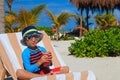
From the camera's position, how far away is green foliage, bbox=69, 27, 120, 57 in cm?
1078

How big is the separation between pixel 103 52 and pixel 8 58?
18.2 feet

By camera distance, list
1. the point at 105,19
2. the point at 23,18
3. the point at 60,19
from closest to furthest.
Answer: the point at 23,18 → the point at 60,19 → the point at 105,19

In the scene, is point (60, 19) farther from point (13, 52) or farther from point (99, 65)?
point (13, 52)

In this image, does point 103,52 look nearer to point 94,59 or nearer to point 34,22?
point 94,59

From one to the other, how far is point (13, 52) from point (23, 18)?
13.3 metres

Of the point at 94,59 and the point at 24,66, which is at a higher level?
the point at 24,66

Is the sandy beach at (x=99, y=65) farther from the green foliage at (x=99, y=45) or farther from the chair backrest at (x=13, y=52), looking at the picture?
the chair backrest at (x=13, y=52)

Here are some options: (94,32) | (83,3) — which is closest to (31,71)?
(94,32)

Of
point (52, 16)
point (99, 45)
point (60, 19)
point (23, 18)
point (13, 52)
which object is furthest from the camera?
point (52, 16)

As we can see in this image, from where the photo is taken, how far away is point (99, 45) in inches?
425

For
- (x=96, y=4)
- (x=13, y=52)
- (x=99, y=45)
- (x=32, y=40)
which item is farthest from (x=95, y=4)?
(x=32, y=40)

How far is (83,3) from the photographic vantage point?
96.0 ft

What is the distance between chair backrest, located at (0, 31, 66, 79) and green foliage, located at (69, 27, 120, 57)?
454 centimetres

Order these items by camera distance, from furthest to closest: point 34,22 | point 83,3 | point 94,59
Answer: point 83,3, point 34,22, point 94,59
